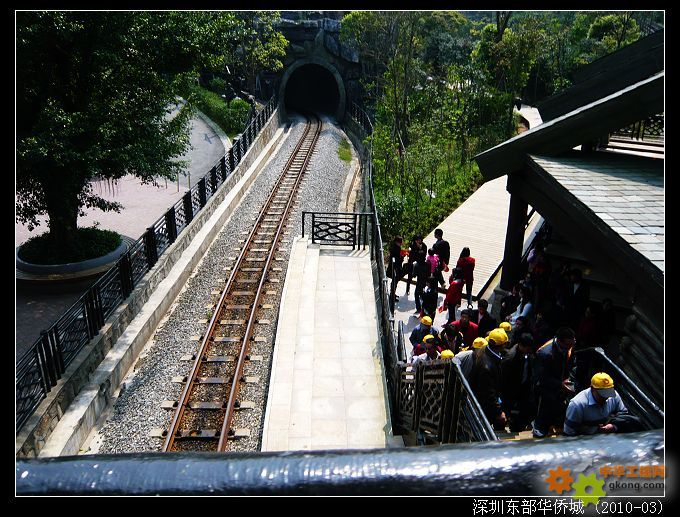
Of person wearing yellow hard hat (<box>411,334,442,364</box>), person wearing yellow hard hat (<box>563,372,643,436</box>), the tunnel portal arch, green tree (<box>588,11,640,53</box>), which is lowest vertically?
person wearing yellow hard hat (<box>411,334,442,364</box>)

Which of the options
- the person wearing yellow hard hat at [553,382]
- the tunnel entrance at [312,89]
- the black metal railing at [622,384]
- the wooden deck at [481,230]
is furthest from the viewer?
the tunnel entrance at [312,89]

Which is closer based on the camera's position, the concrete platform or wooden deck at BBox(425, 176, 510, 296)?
the concrete platform

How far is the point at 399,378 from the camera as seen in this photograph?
908 centimetres

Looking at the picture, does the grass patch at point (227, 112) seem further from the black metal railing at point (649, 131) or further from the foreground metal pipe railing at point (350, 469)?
the foreground metal pipe railing at point (350, 469)

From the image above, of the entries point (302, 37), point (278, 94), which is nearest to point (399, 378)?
point (278, 94)

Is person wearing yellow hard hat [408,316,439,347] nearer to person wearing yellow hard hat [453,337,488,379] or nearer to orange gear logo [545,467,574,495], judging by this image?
person wearing yellow hard hat [453,337,488,379]

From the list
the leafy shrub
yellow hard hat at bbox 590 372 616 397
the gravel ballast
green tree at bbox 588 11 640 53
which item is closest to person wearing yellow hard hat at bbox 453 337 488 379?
yellow hard hat at bbox 590 372 616 397

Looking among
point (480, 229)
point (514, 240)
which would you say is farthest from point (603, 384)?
point (480, 229)

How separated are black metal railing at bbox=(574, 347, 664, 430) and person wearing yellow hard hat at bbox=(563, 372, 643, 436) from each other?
0.13m

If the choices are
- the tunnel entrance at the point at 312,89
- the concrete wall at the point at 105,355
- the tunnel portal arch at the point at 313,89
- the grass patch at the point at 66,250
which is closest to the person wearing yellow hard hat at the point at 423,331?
the concrete wall at the point at 105,355

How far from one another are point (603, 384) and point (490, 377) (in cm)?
138

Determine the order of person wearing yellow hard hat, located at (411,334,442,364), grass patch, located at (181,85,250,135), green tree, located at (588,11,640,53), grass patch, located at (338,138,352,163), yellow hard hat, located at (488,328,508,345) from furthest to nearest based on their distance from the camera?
green tree, located at (588,11,640,53), grass patch, located at (181,85,250,135), grass patch, located at (338,138,352,163), person wearing yellow hard hat, located at (411,334,442,364), yellow hard hat, located at (488,328,508,345)

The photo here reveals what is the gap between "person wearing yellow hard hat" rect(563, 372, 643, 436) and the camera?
17.1 feet

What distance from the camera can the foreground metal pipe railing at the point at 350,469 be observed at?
45.8 inches
